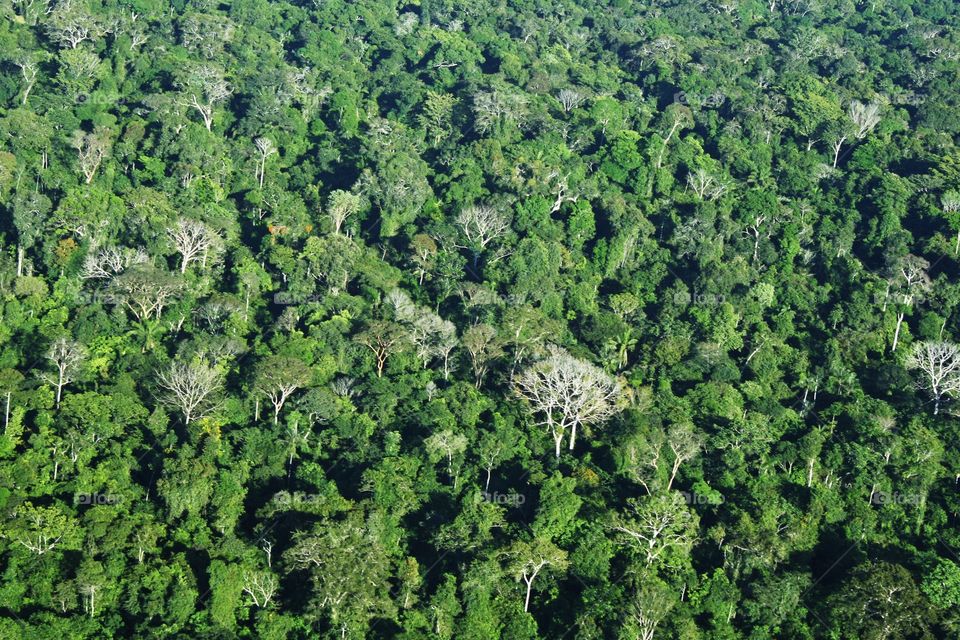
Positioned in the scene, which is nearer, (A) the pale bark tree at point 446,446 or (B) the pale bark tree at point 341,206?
(A) the pale bark tree at point 446,446

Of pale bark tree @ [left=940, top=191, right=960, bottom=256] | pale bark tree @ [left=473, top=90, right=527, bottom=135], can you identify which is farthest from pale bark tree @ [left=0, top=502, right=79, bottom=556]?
pale bark tree @ [left=940, top=191, right=960, bottom=256]

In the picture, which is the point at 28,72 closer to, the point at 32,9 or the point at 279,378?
the point at 32,9

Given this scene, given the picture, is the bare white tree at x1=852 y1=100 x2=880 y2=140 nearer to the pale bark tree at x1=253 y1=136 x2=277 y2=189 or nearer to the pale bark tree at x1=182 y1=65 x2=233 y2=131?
the pale bark tree at x1=253 y1=136 x2=277 y2=189

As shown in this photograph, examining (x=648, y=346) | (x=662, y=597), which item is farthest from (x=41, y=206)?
→ (x=662, y=597)

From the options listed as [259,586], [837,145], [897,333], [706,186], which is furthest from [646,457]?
[837,145]

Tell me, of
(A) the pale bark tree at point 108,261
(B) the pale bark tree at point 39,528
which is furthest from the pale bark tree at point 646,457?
(A) the pale bark tree at point 108,261

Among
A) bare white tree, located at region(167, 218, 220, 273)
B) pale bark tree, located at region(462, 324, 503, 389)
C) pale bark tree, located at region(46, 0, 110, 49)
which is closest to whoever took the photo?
pale bark tree, located at region(462, 324, 503, 389)

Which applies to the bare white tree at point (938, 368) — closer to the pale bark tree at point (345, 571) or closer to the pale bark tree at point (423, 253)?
the pale bark tree at point (423, 253)
